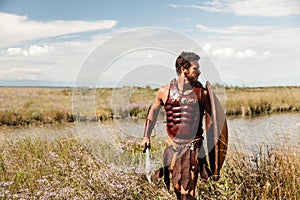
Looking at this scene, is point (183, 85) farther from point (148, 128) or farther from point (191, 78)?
point (148, 128)

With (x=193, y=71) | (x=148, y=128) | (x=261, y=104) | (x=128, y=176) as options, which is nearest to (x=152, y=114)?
(x=148, y=128)

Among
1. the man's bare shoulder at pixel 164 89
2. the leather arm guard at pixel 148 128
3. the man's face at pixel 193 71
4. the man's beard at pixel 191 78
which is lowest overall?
the leather arm guard at pixel 148 128

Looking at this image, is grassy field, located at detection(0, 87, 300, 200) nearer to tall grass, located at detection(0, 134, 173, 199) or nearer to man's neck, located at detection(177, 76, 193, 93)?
tall grass, located at detection(0, 134, 173, 199)

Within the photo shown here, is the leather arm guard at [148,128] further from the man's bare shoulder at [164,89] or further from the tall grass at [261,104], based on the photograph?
the tall grass at [261,104]

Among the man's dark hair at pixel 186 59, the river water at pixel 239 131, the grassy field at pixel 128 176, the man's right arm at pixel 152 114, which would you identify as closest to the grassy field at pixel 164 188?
the grassy field at pixel 128 176

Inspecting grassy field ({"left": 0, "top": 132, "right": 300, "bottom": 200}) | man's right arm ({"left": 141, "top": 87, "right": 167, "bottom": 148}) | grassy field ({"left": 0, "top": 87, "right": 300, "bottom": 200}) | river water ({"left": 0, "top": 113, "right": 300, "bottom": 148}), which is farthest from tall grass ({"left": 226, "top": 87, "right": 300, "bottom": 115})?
man's right arm ({"left": 141, "top": 87, "right": 167, "bottom": 148})

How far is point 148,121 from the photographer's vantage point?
3537mm

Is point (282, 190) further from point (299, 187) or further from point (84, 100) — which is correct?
point (84, 100)

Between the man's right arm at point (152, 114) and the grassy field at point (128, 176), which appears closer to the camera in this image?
the man's right arm at point (152, 114)

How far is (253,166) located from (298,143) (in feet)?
3.66

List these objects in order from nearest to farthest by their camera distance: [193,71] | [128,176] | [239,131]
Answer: [193,71] < [128,176] < [239,131]

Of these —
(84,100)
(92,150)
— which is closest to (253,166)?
(84,100)

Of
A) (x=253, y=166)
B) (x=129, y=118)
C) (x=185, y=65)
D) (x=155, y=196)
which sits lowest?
(x=155, y=196)

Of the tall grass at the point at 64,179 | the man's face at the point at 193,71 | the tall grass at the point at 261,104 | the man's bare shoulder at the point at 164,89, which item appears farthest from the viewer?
the tall grass at the point at 261,104
